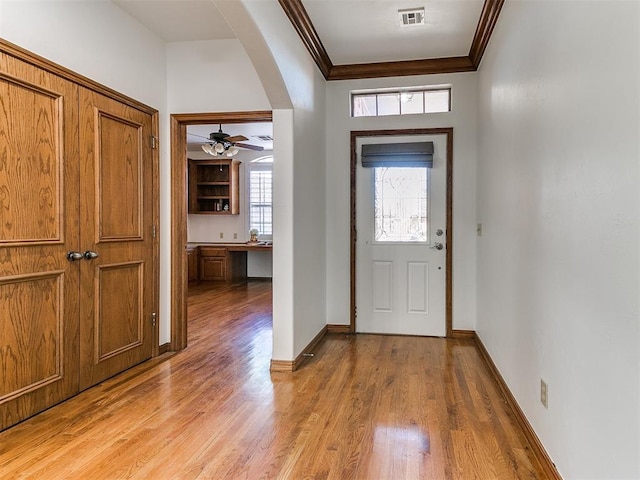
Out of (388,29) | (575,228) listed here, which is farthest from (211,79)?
(575,228)

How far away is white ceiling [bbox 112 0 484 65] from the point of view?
3.20 meters

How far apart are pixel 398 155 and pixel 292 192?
1.51 m

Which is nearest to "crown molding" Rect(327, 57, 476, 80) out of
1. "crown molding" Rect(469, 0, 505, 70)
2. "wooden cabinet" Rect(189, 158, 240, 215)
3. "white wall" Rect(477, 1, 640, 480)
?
"crown molding" Rect(469, 0, 505, 70)

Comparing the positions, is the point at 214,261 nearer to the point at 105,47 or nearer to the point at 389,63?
the point at 389,63

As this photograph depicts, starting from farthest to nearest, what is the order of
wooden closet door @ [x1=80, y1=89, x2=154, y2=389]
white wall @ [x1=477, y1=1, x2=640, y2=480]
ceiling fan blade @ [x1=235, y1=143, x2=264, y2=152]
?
1. ceiling fan blade @ [x1=235, y1=143, x2=264, y2=152]
2. wooden closet door @ [x1=80, y1=89, x2=154, y2=389]
3. white wall @ [x1=477, y1=1, x2=640, y2=480]

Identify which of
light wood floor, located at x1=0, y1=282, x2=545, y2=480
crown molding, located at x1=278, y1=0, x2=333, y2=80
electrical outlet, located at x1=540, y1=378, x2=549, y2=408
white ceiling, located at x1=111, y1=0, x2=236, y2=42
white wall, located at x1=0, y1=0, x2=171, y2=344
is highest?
white ceiling, located at x1=111, y1=0, x2=236, y2=42

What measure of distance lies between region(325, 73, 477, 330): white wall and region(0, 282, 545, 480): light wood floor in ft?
2.75

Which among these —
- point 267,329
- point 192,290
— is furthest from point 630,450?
point 192,290

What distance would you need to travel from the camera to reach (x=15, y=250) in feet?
7.84

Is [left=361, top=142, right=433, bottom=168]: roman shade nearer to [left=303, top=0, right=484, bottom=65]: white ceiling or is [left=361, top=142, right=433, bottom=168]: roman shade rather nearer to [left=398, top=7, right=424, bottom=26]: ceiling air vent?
[left=303, top=0, right=484, bottom=65]: white ceiling

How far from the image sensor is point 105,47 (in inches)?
123

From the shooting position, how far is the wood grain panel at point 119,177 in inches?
120

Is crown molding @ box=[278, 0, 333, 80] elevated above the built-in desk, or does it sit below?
above

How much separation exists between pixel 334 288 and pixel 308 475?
9.02ft
